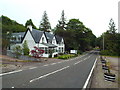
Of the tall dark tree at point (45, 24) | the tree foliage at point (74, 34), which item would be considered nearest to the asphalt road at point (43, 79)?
the tree foliage at point (74, 34)

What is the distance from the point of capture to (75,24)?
193 ft

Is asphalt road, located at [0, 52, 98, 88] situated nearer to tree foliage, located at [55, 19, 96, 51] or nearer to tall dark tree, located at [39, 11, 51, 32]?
tree foliage, located at [55, 19, 96, 51]

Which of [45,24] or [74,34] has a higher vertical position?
[45,24]

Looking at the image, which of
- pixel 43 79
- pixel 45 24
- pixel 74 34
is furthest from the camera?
pixel 45 24

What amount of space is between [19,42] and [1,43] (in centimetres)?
790

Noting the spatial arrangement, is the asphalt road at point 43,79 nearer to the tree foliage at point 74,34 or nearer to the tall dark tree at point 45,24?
the tree foliage at point 74,34

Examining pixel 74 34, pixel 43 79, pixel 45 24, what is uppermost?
pixel 45 24

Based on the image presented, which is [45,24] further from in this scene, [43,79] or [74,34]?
[43,79]

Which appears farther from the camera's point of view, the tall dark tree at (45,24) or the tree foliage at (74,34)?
the tall dark tree at (45,24)

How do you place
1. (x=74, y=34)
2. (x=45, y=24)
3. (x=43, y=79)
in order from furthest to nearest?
1. (x=45, y=24)
2. (x=74, y=34)
3. (x=43, y=79)

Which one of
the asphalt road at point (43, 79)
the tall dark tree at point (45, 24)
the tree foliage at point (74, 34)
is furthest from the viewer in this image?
the tall dark tree at point (45, 24)

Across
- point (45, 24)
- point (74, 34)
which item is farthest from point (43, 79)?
point (45, 24)

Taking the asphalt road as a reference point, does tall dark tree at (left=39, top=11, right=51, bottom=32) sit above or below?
above

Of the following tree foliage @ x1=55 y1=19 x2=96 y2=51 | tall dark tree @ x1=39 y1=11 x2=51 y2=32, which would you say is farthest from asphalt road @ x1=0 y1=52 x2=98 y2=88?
tall dark tree @ x1=39 y1=11 x2=51 y2=32
